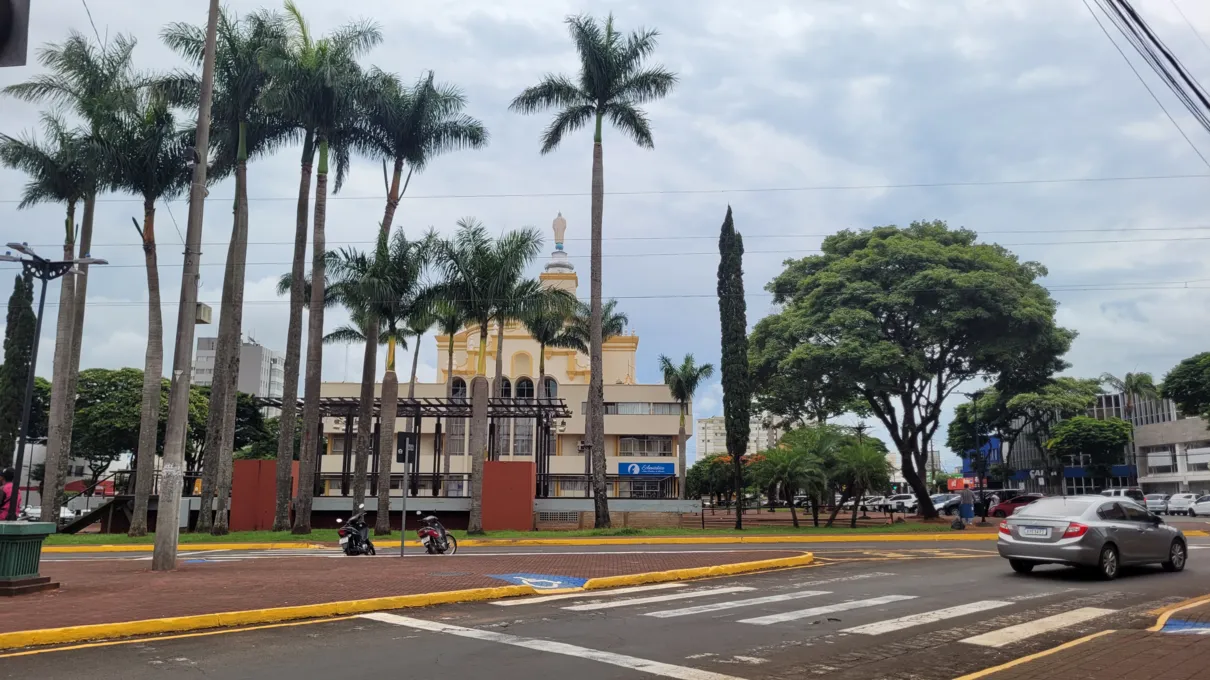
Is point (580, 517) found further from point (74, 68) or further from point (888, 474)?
point (74, 68)

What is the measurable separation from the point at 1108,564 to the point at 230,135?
29599 millimetres

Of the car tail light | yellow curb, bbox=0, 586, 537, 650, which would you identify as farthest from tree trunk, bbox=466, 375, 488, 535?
the car tail light

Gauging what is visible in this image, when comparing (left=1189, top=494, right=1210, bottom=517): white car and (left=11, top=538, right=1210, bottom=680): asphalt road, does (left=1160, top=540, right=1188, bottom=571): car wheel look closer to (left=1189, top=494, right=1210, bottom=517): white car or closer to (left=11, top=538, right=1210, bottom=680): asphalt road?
(left=11, top=538, right=1210, bottom=680): asphalt road

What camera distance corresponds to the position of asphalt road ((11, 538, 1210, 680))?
7.75 meters

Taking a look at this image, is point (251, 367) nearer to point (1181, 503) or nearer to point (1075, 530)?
point (1181, 503)

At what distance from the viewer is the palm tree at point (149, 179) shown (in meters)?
30.2

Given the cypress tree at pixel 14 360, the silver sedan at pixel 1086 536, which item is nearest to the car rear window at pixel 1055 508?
the silver sedan at pixel 1086 536

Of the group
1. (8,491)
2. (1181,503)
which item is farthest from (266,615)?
(1181,503)

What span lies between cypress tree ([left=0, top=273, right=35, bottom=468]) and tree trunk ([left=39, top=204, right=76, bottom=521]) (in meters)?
17.7

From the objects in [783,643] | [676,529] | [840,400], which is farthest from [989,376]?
[783,643]

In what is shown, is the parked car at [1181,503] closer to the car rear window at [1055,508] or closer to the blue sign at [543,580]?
the car rear window at [1055,508]

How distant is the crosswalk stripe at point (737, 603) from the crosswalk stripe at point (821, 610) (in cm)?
81

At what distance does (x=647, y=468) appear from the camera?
220ft

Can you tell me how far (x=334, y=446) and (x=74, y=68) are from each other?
4342 centimetres
